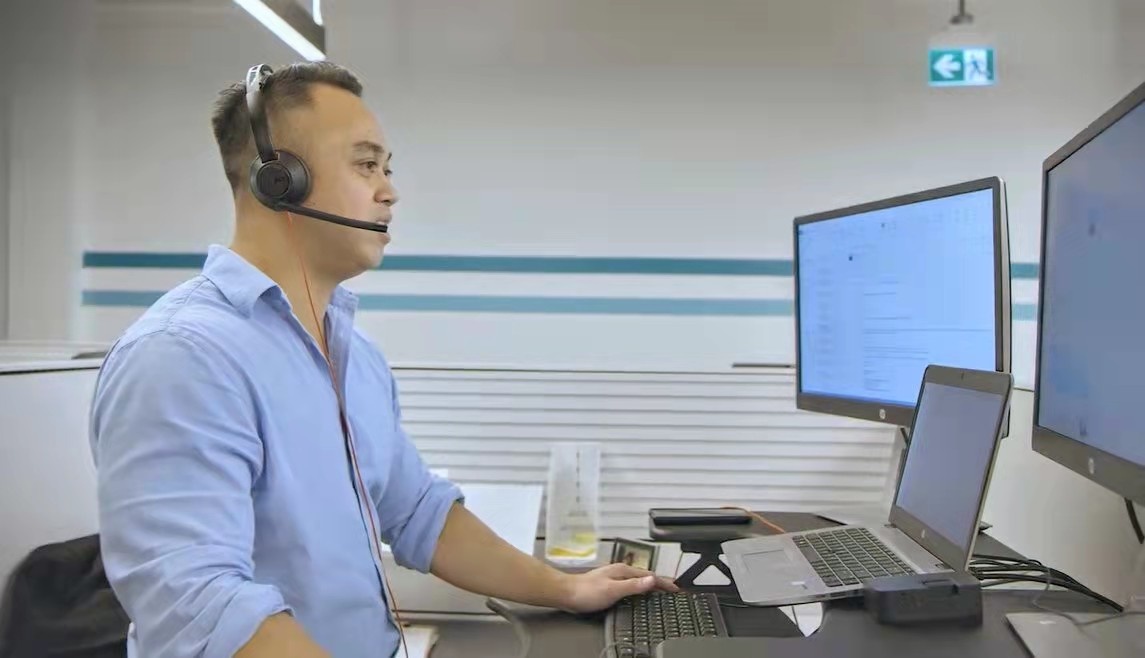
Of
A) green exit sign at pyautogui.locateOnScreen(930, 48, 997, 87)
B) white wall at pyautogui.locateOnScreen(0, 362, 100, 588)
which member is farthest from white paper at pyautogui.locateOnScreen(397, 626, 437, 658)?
green exit sign at pyautogui.locateOnScreen(930, 48, 997, 87)

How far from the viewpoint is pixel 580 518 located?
1.82 metres

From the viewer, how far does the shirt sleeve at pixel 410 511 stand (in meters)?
1.25

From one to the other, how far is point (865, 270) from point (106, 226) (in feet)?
7.42

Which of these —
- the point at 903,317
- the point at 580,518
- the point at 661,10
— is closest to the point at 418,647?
the point at 580,518

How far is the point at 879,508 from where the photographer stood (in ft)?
5.37

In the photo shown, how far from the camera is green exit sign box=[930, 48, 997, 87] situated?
224 cm

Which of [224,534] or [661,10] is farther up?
[661,10]

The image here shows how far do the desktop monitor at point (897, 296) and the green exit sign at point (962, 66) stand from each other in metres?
0.98

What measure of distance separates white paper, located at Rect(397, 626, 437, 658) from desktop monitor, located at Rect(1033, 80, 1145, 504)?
1.08m

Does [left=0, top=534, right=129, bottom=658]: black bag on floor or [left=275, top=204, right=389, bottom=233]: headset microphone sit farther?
[left=0, top=534, right=129, bottom=658]: black bag on floor

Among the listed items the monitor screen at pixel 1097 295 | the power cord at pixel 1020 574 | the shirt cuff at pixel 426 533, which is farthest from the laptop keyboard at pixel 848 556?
the shirt cuff at pixel 426 533

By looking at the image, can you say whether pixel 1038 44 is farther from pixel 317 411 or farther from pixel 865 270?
pixel 317 411

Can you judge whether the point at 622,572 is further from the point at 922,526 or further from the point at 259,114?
the point at 259,114

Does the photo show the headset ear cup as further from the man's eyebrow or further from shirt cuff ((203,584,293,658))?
shirt cuff ((203,584,293,658))
